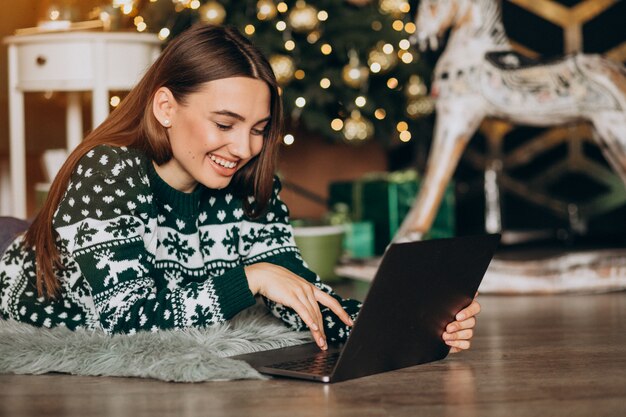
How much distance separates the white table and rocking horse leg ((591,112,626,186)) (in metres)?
1.32

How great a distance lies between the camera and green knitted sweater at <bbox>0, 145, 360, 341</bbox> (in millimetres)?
1525

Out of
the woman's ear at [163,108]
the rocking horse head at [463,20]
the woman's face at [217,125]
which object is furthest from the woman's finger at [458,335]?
the rocking horse head at [463,20]

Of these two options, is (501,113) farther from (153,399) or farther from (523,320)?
(153,399)

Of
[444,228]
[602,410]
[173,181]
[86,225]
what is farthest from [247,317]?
[444,228]

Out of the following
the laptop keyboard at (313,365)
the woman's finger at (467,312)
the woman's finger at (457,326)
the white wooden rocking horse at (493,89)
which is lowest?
the laptop keyboard at (313,365)

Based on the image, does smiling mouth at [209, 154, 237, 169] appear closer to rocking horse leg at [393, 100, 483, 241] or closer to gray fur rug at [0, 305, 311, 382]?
gray fur rug at [0, 305, 311, 382]

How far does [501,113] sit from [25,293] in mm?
1666

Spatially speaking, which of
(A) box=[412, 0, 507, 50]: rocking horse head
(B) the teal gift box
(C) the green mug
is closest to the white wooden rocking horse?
(A) box=[412, 0, 507, 50]: rocking horse head

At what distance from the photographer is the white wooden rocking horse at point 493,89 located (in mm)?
2797

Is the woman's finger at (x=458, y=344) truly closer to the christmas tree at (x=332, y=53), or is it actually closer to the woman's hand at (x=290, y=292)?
the woman's hand at (x=290, y=292)

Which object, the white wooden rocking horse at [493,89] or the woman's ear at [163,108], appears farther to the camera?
the white wooden rocking horse at [493,89]

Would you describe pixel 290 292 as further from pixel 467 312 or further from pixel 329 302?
pixel 467 312

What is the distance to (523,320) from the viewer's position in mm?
2199

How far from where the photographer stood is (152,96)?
66.3 inches
